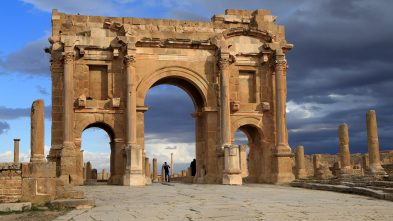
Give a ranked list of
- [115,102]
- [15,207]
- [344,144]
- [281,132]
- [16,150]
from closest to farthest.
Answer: [15,207] → [115,102] → [281,132] → [344,144] → [16,150]

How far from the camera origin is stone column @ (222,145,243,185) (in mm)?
23375

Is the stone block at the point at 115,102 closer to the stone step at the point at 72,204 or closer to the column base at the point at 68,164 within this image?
the column base at the point at 68,164

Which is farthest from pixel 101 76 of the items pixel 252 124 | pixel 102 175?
pixel 102 175

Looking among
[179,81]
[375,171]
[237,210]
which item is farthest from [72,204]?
[179,81]

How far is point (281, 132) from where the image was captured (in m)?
25.8

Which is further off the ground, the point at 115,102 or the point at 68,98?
the point at 68,98

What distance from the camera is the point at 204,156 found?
2592 centimetres

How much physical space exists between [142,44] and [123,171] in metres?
5.53

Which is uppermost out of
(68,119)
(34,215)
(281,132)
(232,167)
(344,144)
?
(68,119)

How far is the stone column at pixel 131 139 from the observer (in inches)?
909

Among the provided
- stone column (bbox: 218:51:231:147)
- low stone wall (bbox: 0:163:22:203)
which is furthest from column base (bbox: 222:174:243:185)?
low stone wall (bbox: 0:163:22:203)

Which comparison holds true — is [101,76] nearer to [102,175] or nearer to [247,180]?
[247,180]

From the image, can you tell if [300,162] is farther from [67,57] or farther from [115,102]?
[67,57]

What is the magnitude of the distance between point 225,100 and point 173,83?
A: 3195mm
